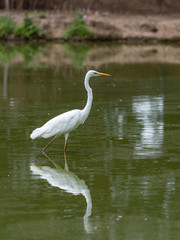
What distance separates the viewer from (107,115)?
14.0 m

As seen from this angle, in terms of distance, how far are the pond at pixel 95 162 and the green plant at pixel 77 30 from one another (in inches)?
537

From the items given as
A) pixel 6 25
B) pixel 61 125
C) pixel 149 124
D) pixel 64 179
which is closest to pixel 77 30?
pixel 6 25

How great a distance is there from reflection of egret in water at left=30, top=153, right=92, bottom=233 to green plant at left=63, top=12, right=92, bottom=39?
24.3m

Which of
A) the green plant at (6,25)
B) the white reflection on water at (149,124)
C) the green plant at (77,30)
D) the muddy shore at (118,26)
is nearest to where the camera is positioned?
the white reflection on water at (149,124)

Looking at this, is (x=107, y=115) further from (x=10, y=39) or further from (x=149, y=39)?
(x=10, y=39)

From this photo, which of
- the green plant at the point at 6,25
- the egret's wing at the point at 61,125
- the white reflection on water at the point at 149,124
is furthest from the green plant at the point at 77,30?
the egret's wing at the point at 61,125

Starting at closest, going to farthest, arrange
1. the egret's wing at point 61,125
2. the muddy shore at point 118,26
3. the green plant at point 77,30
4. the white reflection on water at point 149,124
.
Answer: the egret's wing at point 61,125, the white reflection on water at point 149,124, the muddy shore at point 118,26, the green plant at point 77,30

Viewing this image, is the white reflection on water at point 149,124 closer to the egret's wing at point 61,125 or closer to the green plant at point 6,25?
the egret's wing at point 61,125

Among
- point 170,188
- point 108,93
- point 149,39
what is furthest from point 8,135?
point 149,39

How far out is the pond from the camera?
740 centimetres

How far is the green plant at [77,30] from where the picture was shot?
1337 inches

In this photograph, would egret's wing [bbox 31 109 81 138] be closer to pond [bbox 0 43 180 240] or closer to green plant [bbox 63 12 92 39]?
pond [bbox 0 43 180 240]

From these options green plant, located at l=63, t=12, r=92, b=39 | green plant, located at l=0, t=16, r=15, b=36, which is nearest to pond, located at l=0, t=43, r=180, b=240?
green plant, located at l=63, t=12, r=92, b=39

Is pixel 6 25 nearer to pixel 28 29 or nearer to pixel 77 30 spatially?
pixel 28 29
